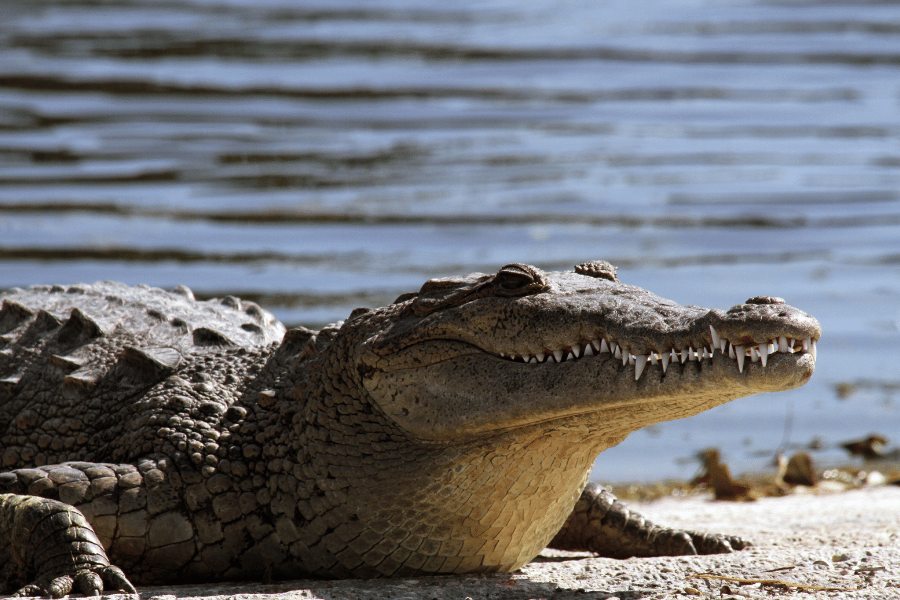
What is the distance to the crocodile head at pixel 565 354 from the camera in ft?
9.88

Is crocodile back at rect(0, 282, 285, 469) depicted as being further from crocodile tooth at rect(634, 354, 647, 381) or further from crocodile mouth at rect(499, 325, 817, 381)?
crocodile tooth at rect(634, 354, 647, 381)

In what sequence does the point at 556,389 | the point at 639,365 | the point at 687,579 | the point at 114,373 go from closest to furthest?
the point at 639,365, the point at 556,389, the point at 687,579, the point at 114,373

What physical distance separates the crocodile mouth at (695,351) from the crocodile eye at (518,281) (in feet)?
0.81

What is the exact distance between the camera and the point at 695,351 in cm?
308

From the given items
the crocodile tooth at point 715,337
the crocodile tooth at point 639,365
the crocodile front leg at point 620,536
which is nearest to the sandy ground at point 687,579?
the crocodile front leg at point 620,536

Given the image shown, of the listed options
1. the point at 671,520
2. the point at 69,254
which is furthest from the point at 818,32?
the point at 671,520

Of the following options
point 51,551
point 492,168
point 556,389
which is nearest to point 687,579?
point 556,389

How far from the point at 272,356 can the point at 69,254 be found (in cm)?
724

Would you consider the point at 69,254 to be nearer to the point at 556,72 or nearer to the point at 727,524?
the point at 727,524

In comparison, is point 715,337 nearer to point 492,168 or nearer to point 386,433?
point 386,433

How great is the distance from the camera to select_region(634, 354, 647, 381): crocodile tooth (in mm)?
3152

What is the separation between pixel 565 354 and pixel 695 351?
447 millimetres

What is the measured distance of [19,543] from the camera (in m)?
3.42

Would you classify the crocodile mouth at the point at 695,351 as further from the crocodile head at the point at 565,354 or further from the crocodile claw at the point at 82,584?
the crocodile claw at the point at 82,584
